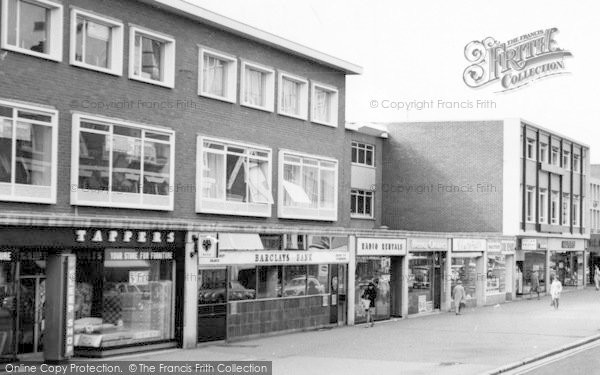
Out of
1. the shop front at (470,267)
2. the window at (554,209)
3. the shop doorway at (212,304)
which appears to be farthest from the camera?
the window at (554,209)

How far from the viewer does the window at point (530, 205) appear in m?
50.7

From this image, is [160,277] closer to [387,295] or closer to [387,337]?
[387,337]

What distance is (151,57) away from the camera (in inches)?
938

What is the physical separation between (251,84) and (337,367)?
11215mm

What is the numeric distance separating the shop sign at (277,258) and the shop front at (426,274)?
6.17 metres

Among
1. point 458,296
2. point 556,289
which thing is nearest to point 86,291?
point 458,296

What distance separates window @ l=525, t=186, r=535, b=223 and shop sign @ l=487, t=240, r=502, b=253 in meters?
5.51

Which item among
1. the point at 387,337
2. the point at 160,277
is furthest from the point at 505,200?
the point at 160,277

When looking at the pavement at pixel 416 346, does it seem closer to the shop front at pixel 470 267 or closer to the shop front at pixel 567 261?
the shop front at pixel 470 267

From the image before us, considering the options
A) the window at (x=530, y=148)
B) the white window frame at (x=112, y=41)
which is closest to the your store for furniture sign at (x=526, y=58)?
the window at (x=530, y=148)

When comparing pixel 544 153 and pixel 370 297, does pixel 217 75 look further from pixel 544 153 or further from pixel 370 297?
pixel 544 153

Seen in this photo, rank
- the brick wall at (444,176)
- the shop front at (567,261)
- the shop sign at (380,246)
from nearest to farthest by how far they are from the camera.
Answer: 1. the shop sign at (380,246)
2. the brick wall at (444,176)
3. the shop front at (567,261)

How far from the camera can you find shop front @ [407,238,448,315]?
36.4 meters

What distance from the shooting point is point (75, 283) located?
69.8 feet
